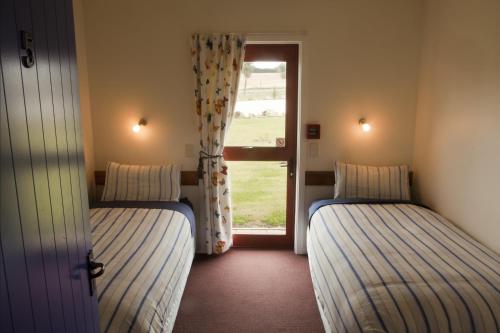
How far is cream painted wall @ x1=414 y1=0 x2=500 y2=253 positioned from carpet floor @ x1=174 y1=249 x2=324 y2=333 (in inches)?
50.1

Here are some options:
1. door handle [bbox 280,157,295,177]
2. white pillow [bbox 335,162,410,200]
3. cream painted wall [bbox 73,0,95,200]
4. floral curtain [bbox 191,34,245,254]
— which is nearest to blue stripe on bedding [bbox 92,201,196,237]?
floral curtain [bbox 191,34,245,254]

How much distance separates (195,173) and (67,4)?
2296mm

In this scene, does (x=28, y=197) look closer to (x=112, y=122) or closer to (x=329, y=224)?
(x=329, y=224)

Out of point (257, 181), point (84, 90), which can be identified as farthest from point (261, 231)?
point (84, 90)

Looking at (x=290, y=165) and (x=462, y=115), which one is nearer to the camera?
(x=462, y=115)

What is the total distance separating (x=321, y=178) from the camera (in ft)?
10.8

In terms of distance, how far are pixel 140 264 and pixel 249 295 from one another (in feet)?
3.57

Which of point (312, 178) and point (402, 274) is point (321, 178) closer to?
point (312, 178)

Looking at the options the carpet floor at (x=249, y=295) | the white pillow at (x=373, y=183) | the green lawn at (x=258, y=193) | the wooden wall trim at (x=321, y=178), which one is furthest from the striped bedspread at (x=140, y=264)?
the white pillow at (x=373, y=183)

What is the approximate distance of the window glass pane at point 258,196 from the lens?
134 inches

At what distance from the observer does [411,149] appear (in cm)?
328

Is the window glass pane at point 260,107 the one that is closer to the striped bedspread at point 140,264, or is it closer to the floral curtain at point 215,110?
the floral curtain at point 215,110

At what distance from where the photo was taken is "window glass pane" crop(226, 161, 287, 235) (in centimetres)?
342

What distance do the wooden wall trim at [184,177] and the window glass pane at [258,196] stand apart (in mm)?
349
